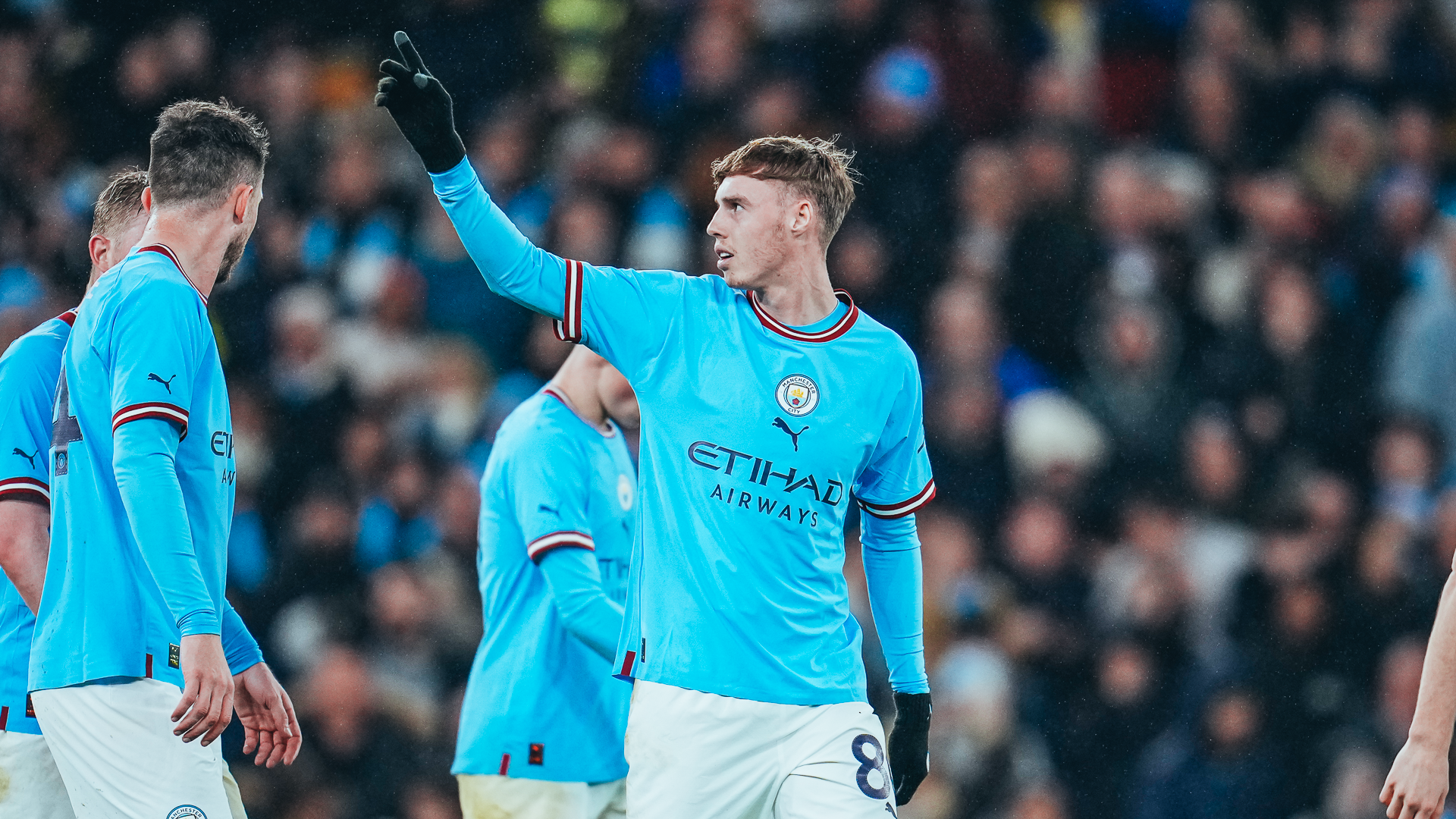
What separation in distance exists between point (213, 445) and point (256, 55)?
7.02 m

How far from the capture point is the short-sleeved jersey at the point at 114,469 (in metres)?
3.42

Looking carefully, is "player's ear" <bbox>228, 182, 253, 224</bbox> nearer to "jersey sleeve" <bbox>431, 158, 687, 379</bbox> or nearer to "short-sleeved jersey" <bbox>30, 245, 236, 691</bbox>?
"short-sleeved jersey" <bbox>30, 245, 236, 691</bbox>

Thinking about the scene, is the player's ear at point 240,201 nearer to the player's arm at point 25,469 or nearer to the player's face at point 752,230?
the player's arm at point 25,469

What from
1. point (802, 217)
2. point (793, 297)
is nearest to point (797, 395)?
point (793, 297)

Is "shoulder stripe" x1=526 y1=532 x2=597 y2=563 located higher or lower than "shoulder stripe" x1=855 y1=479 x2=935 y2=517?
lower

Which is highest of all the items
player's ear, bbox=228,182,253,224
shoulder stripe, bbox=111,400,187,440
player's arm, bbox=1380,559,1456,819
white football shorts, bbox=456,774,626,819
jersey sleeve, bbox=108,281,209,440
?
player's ear, bbox=228,182,253,224

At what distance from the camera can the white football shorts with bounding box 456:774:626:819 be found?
15.3 feet

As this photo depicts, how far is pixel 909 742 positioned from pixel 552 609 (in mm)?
1218

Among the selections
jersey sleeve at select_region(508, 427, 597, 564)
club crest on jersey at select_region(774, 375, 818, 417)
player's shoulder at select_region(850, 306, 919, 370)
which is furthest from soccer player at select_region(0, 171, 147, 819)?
player's shoulder at select_region(850, 306, 919, 370)

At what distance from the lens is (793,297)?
159 inches

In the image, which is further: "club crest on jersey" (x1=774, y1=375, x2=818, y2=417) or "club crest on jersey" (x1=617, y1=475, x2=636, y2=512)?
"club crest on jersey" (x1=617, y1=475, x2=636, y2=512)

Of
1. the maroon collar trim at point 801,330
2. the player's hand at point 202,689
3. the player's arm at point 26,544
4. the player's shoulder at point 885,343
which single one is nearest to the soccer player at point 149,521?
the player's hand at point 202,689

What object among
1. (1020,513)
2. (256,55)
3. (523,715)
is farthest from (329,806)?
(256,55)

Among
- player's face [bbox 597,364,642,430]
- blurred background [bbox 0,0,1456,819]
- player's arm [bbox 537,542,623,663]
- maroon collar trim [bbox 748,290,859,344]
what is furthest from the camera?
blurred background [bbox 0,0,1456,819]
